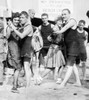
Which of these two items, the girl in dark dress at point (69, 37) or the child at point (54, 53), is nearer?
the girl in dark dress at point (69, 37)

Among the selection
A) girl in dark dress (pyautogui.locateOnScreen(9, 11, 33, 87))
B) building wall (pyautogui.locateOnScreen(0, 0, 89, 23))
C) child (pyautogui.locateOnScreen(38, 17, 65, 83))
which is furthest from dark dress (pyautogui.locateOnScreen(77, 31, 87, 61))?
building wall (pyautogui.locateOnScreen(0, 0, 89, 23))

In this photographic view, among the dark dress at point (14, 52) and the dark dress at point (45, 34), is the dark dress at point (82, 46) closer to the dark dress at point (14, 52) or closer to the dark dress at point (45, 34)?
the dark dress at point (45, 34)

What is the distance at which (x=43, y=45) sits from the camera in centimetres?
784

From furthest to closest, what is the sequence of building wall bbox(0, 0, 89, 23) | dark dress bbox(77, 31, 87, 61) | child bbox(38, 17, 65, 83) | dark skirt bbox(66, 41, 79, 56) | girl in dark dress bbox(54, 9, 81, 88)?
building wall bbox(0, 0, 89, 23) < dark dress bbox(77, 31, 87, 61) < child bbox(38, 17, 65, 83) < dark skirt bbox(66, 41, 79, 56) < girl in dark dress bbox(54, 9, 81, 88)

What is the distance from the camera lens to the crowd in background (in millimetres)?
6633

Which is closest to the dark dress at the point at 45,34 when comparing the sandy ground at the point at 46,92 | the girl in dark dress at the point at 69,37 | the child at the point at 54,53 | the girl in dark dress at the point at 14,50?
the child at the point at 54,53

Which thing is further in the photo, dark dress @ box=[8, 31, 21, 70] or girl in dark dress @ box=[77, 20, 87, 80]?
girl in dark dress @ box=[77, 20, 87, 80]

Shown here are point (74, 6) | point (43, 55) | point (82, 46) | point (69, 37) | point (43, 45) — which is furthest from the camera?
point (74, 6)

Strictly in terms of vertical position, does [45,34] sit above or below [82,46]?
above

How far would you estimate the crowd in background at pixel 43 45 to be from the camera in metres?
6.63

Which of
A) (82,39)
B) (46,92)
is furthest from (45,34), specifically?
(46,92)

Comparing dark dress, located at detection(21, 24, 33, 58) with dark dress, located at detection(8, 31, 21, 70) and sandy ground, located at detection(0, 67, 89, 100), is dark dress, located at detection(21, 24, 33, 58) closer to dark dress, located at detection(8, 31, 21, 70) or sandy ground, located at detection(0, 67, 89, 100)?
dark dress, located at detection(8, 31, 21, 70)

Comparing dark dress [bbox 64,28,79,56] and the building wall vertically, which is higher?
the building wall

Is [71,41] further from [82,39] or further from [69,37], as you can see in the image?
[82,39]
